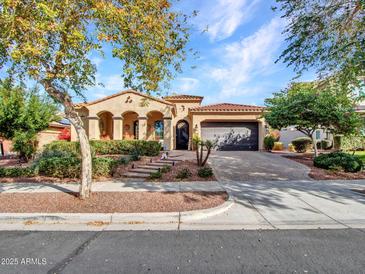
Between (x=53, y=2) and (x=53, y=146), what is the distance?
1216 cm

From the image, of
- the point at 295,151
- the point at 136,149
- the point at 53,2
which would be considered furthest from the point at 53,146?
the point at 295,151

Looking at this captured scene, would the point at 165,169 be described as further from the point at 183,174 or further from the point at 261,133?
the point at 261,133

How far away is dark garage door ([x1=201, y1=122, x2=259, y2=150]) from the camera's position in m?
18.4

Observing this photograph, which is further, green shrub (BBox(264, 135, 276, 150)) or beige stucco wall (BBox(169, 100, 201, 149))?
beige stucco wall (BBox(169, 100, 201, 149))

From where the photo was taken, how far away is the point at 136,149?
1395 cm

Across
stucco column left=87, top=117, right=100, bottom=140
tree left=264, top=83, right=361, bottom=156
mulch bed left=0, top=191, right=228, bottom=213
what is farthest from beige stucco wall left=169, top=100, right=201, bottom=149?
mulch bed left=0, top=191, right=228, bottom=213

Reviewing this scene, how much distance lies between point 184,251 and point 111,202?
9.87 ft

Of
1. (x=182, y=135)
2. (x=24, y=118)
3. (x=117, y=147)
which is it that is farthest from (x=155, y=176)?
(x=182, y=135)

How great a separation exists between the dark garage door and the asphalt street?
14217 millimetres

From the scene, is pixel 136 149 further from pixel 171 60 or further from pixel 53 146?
Result: pixel 171 60

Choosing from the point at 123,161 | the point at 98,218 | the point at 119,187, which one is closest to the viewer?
the point at 98,218

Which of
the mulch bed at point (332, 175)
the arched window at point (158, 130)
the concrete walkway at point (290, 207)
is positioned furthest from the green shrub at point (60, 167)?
the arched window at point (158, 130)

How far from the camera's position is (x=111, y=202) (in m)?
5.80

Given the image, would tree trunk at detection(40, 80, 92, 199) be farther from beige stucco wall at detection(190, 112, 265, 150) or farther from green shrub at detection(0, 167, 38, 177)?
beige stucco wall at detection(190, 112, 265, 150)
